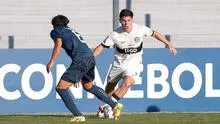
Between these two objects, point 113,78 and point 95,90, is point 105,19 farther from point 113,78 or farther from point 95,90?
point 95,90

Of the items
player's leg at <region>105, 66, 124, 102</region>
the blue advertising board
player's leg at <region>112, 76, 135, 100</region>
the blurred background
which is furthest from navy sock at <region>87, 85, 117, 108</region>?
the blurred background

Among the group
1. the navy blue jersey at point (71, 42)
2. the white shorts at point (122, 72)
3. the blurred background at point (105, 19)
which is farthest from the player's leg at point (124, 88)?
Result: the blurred background at point (105, 19)

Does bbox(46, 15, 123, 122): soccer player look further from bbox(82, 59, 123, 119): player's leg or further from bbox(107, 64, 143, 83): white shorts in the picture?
bbox(107, 64, 143, 83): white shorts

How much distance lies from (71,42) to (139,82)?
3135mm

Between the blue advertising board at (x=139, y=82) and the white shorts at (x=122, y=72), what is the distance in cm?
158

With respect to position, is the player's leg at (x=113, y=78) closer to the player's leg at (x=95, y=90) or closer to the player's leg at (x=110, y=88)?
the player's leg at (x=110, y=88)

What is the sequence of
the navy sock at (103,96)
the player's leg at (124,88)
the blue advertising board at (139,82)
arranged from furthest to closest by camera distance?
the blue advertising board at (139,82) < the player's leg at (124,88) < the navy sock at (103,96)

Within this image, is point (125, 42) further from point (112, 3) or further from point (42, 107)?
point (112, 3)

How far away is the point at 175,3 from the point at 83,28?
2.04 metres

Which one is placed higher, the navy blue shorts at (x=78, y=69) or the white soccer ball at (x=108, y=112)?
the navy blue shorts at (x=78, y=69)

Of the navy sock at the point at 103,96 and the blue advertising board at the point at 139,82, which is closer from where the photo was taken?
the navy sock at the point at 103,96

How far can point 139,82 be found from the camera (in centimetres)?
1548

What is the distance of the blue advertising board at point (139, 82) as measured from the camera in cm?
1528

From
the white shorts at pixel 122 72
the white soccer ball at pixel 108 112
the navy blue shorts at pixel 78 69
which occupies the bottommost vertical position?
the white soccer ball at pixel 108 112
